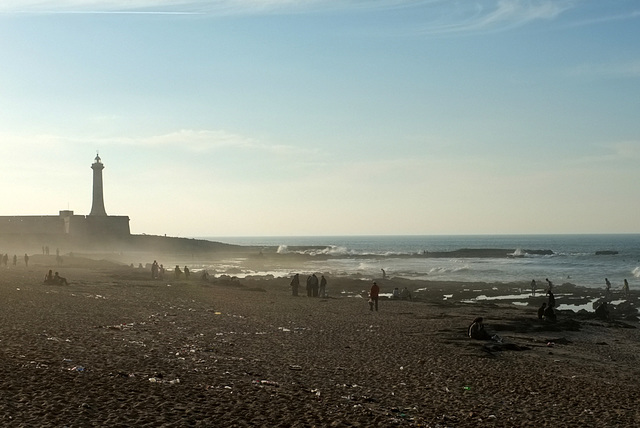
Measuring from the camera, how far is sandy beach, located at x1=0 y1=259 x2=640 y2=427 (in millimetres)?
11148

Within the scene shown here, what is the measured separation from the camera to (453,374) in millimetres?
16156

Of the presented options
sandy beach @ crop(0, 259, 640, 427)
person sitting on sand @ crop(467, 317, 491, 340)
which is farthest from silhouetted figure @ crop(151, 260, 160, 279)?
person sitting on sand @ crop(467, 317, 491, 340)

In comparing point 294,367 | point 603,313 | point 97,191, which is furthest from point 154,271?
point 97,191

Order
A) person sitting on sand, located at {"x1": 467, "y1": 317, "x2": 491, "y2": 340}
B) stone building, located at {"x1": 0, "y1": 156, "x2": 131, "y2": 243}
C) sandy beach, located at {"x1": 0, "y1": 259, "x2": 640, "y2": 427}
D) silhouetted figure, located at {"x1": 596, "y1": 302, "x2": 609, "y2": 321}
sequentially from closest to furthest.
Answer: sandy beach, located at {"x1": 0, "y1": 259, "x2": 640, "y2": 427}
person sitting on sand, located at {"x1": 467, "y1": 317, "x2": 491, "y2": 340}
silhouetted figure, located at {"x1": 596, "y1": 302, "x2": 609, "y2": 321}
stone building, located at {"x1": 0, "y1": 156, "x2": 131, "y2": 243}

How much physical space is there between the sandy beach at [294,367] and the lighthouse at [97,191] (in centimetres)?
7891

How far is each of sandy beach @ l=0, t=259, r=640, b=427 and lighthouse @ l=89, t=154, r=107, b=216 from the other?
78906mm

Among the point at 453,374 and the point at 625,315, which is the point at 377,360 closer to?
the point at 453,374

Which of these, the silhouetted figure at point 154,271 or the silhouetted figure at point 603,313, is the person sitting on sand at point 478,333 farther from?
the silhouetted figure at point 154,271

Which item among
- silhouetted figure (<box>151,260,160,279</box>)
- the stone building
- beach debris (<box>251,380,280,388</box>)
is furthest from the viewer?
the stone building

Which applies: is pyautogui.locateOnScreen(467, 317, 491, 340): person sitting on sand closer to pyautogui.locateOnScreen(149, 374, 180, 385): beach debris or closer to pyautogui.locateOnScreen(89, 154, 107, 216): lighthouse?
pyautogui.locateOnScreen(149, 374, 180, 385): beach debris

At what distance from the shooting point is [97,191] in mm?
109125

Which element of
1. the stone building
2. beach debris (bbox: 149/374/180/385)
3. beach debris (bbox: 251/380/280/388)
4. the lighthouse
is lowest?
beach debris (bbox: 251/380/280/388)

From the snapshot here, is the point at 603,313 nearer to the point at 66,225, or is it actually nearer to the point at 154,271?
the point at 154,271

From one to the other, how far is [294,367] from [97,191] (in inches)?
3958
